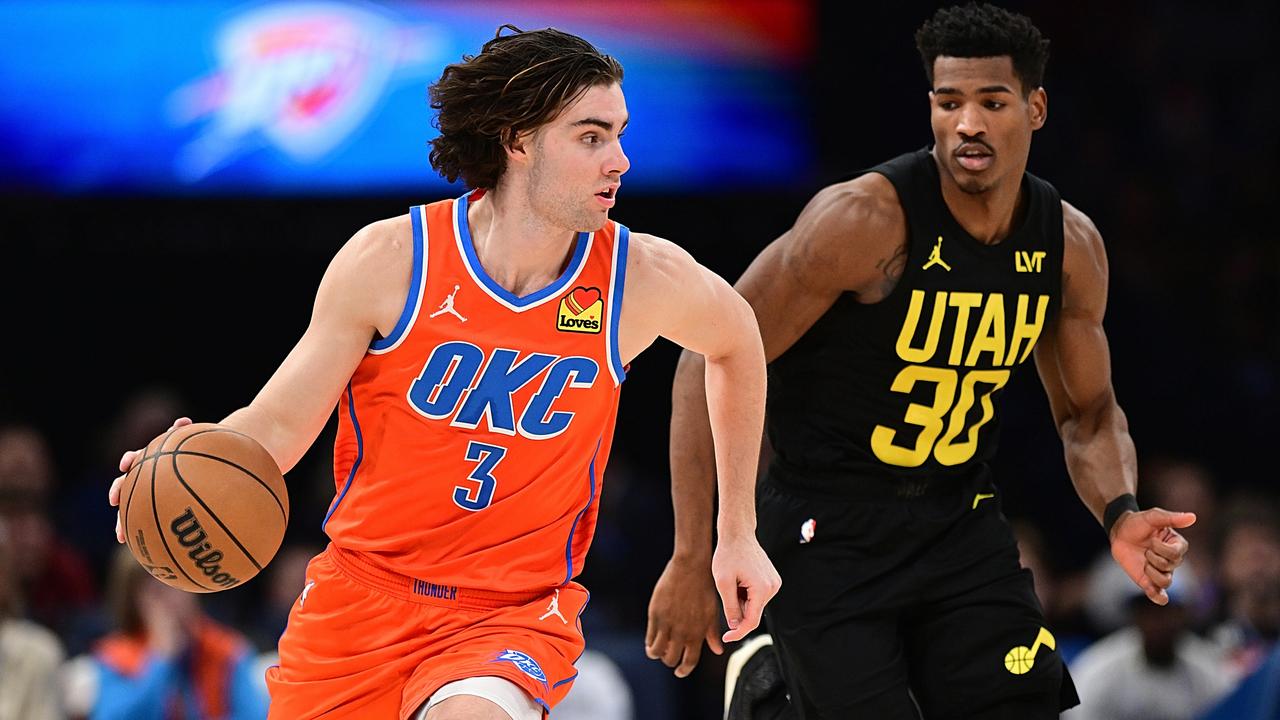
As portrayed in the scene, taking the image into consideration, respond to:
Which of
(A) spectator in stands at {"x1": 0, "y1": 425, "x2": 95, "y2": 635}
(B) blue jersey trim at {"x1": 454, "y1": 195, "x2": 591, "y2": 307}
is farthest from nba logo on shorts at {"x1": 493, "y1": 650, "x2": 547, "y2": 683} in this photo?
(A) spectator in stands at {"x1": 0, "y1": 425, "x2": 95, "y2": 635}

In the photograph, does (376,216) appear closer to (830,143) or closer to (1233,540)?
(830,143)

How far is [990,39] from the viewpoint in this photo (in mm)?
4668

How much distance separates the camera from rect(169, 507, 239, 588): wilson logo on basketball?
3654 millimetres

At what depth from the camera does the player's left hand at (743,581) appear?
4.09 m

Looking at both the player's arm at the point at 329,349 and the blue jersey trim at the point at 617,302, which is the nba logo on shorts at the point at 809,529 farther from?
the player's arm at the point at 329,349

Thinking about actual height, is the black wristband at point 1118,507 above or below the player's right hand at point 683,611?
above

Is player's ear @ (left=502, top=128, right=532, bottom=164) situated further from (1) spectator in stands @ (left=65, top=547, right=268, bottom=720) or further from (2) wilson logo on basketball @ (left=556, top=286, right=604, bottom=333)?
(1) spectator in stands @ (left=65, top=547, right=268, bottom=720)

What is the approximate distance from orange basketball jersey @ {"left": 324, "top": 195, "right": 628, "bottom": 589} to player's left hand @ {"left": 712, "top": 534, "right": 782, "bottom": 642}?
0.44 m

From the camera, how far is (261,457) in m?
3.76

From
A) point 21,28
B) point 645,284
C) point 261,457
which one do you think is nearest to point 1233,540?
point 645,284

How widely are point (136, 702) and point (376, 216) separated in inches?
154

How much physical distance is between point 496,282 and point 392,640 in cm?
89

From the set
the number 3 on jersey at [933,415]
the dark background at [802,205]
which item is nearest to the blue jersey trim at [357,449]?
the number 3 on jersey at [933,415]

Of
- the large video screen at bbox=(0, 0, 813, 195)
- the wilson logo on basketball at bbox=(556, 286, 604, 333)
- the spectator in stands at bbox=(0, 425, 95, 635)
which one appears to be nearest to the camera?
the wilson logo on basketball at bbox=(556, 286, 604, 333)
